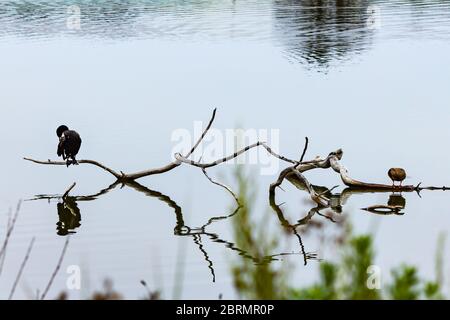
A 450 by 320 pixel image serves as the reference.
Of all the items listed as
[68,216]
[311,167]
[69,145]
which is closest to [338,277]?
[68,216]

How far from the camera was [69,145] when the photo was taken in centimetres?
1320

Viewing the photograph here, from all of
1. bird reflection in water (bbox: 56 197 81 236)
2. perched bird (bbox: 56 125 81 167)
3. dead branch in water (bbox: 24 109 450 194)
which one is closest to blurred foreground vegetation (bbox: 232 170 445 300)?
bird reflection in water (bbox: 56 197 81 236)

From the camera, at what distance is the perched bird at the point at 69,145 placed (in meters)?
13.1

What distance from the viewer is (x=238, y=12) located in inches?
1277

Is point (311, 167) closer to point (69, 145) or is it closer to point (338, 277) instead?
point (69, 145)

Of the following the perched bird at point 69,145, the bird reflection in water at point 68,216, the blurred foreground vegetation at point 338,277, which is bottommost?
the bird reflection in water at point 68,216

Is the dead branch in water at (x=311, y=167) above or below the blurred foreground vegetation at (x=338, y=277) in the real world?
below

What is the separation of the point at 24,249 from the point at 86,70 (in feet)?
41.3

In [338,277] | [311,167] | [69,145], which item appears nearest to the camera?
[338,277]

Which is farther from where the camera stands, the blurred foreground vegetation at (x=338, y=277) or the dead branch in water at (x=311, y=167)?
the dead branch in water at (x=311, y=167)

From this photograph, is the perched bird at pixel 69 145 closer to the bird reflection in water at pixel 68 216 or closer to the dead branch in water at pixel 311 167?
the dead branch in water at pixel 311 167

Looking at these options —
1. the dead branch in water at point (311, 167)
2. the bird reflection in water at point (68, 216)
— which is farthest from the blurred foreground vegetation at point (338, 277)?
the dead branch in water at point (311, 167)

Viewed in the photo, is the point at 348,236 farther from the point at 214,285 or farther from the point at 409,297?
the point at 214,285

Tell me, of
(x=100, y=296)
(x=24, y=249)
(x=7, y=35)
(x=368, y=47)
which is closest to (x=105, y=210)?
(x=24, y=249)
